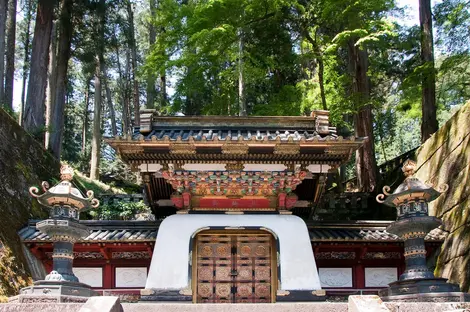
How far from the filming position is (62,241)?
761cm

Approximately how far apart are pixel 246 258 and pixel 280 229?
93cm

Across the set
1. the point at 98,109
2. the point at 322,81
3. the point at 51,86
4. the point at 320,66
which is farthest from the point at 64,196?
the point at 98,109

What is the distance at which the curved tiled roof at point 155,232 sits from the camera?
32.6 feet

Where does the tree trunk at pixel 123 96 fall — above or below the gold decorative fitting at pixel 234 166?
above

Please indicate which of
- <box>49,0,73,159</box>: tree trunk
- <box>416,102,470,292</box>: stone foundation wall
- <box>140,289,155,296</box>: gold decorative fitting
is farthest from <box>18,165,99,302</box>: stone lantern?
<box>49,0,73,159</box>: tree trunk

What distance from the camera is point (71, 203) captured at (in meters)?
7.84

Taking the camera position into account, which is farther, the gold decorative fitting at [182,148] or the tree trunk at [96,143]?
the tree trunk at [96,143]

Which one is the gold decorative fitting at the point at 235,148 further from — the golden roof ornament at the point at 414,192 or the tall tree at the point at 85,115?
the tall tree at the point at 85,115

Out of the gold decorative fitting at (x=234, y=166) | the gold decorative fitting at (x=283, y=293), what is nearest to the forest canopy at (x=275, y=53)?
the gold decorative fitting at (x=234, y=166)

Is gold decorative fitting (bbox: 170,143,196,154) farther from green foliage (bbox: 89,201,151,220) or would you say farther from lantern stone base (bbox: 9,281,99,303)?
green foliage (bbox: 89,201,151,220)

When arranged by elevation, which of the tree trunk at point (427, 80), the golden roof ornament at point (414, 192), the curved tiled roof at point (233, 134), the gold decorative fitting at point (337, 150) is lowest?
the golden roof ornament at point (414, 192)

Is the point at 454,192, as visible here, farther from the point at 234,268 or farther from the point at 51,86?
the point at 51,86

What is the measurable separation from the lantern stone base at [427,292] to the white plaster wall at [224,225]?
81.8 inches

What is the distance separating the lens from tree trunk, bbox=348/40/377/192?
16016 millimetres
